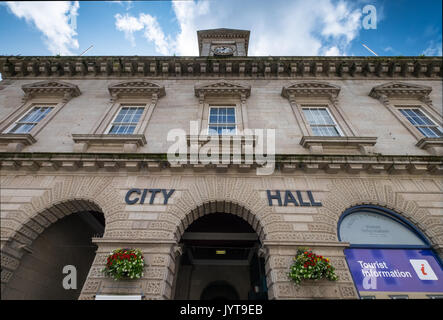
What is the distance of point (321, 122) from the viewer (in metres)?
9.48

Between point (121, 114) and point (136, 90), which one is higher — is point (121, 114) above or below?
below

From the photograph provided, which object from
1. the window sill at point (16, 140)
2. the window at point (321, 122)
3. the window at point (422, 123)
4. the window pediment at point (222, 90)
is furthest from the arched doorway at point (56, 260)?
the window at point (422, 123)

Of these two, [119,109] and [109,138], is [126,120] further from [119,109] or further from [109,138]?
[109,138]

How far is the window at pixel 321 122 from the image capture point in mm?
8992

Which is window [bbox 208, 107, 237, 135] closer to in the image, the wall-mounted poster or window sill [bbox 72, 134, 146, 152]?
window sill [bbox 72, 134, 146, 152]

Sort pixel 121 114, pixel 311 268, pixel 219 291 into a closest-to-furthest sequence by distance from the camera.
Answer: pixel 311 268 < pixel 121 114 < pixel 219 291

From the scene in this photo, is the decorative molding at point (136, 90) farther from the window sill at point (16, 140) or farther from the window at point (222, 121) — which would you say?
the window sill at point (16, 140)

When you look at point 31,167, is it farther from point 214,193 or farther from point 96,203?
point 214,193

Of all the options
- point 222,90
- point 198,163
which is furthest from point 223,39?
point 198,163

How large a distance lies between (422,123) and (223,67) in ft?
34.7

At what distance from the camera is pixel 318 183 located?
23.0 feet
